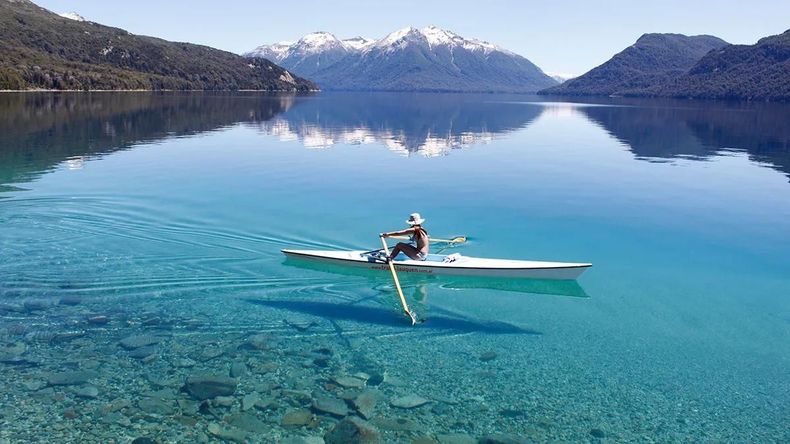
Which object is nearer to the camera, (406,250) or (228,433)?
(228,433)

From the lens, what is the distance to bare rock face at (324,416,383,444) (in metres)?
13.6

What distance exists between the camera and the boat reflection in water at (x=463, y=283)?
2338 centimetres

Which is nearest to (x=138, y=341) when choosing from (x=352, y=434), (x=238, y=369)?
(x=238, y=369)

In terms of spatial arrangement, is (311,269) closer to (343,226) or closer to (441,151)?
(343,226)

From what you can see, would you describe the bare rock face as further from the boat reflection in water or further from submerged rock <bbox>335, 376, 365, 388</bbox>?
the boat reflection in water

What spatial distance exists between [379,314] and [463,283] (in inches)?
177

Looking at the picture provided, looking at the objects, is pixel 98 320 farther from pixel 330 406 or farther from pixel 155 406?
pixel 330 406

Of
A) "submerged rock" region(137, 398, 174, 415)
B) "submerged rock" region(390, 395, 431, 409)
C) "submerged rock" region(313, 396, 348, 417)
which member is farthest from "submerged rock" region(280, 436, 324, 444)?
"submerged rock" region(137, 398, 174, 415)

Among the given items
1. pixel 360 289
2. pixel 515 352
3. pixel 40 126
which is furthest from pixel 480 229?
pixel 40 126

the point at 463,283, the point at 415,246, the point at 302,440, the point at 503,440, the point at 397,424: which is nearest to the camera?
the point at 302,440

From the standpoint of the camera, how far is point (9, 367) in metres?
16.0

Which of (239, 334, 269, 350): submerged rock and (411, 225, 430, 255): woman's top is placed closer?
(239, 334, 269, 350): submerged rock

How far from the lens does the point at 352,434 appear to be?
45.1ft

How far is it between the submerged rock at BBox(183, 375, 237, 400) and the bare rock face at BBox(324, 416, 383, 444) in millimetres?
3139
